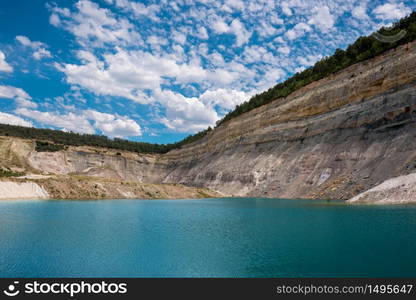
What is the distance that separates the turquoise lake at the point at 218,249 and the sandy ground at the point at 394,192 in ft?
32.1

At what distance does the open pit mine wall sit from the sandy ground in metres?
2.39

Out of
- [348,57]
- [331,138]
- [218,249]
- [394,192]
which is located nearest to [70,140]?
[331,138]

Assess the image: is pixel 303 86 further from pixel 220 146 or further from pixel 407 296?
pixel 407 296

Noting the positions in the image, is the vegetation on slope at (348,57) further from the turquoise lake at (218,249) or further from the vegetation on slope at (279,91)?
the turquoise lake at (218,249)

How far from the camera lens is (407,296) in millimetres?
9336

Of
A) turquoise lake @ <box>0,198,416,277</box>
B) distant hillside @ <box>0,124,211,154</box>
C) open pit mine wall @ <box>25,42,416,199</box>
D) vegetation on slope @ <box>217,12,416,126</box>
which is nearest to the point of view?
turquoise lake @ <box>0,198,416,277</box>

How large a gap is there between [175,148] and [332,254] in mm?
116470

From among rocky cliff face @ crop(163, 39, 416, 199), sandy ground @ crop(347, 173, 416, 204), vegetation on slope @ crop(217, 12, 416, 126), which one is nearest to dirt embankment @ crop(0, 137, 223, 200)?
rocky cliff face @ crop(163, 39, 416, 199)

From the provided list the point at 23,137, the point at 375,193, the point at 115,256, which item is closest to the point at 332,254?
the point at 115,256

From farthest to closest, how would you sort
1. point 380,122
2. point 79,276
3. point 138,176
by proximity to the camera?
point 138,176 < point 380,122 < point 79,276

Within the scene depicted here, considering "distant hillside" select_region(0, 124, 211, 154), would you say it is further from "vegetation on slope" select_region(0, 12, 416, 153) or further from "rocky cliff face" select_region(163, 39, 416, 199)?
"rocky cliff face" select_region(163, 39, 416, 199)

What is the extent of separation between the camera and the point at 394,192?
32.3m

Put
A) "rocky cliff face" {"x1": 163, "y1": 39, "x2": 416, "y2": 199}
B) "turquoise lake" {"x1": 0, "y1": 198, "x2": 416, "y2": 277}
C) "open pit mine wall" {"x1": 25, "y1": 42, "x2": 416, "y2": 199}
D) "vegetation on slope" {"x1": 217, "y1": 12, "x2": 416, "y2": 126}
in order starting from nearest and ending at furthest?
"turquoise lake" {"x1": 0, "y1": 198, "x2": 416, "y2": 277} → "rocky cliff face" {"x1": 163, "y1": 39, "x2": 416, "y2": 199} → "open pit mine wall" {"x1": 25, "y1": 42, "x2": 416, "y2": 199} → "vegetation on slope" {"x1": 217, "y1": 12, "x2": 416, "y2": 126}

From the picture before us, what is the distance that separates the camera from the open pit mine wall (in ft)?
142
